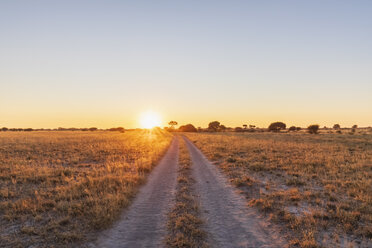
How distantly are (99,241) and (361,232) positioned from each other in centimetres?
836

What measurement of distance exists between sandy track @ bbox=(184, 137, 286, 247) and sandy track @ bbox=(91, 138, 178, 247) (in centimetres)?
163

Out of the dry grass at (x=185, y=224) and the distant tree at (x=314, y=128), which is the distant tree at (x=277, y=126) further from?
the dry grass at (x=185, y=224)

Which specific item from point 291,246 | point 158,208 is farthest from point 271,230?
point 158,208

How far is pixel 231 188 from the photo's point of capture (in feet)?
38.6

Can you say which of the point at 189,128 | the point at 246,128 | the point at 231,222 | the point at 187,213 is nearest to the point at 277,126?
the point at 246,128

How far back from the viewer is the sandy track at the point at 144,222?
19.7 ft

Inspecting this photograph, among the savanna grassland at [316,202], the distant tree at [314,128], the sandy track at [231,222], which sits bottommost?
the sandy track at [231,222]

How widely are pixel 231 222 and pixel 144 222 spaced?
127 inches

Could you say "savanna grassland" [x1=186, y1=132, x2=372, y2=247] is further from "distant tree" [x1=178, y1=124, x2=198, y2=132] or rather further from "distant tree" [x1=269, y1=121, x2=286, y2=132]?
"distant tree" [x1=178, y1=124, x2=198, y2=132]

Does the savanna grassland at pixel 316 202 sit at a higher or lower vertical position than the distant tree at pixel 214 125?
lower

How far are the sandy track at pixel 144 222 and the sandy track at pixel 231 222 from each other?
1631 mm

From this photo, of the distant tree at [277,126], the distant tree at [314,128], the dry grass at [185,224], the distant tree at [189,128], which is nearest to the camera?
the dry grass at [185,224]

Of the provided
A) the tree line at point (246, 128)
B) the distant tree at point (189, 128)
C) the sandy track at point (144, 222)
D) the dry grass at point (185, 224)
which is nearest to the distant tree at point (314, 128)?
the tree line at point (246, 128)

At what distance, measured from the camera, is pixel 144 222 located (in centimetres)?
728
